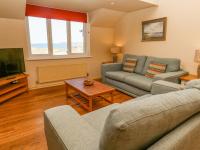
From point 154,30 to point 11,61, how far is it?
3.42m

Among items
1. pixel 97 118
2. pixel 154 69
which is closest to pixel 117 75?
pixel 154 69

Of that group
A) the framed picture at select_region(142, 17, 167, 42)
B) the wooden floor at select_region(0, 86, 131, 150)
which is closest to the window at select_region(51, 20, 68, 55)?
the wooden floor at select_region(0, 86, 131, 150)

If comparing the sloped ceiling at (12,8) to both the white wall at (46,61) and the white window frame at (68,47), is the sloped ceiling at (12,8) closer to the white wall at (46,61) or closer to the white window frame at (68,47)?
the white wall at (46,61)

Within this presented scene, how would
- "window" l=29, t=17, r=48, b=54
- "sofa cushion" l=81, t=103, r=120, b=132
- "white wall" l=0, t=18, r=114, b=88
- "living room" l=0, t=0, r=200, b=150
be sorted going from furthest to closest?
"window" l=29, t=17, r=48, b=54 → "white wall" l=0, t=18, r=114, b=88 → "sofa cushion" l=81, t=103, r=120, b=132 → "living room" l=0, t=0, r=200, b=150

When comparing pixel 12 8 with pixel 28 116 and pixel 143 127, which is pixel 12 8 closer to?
pixel 28 116

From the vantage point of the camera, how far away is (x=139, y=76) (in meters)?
3.37

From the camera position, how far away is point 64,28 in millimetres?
4207

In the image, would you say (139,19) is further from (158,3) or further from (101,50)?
(101,50)

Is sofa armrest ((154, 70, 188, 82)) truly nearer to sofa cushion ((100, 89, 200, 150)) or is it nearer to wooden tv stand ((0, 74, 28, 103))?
sofa cushion ((100, 89, 200, 150))

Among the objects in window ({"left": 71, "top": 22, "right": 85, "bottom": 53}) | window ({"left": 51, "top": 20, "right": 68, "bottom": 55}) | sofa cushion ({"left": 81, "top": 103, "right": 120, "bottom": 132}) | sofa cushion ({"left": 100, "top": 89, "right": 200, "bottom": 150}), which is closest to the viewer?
sofa cushion ({"left": 100, "top": 89, "right": 200, "bottom": 150})

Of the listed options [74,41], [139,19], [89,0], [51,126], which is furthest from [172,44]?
[51,126]

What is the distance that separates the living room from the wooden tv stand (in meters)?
0.02

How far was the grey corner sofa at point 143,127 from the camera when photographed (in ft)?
2.03

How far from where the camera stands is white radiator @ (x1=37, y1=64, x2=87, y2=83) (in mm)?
3839
